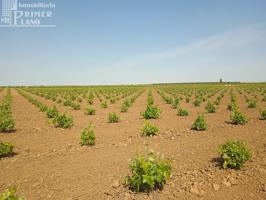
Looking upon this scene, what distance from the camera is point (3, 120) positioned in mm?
12016

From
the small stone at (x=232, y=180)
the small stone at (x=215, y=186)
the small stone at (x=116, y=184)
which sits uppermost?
the small stone at (x=232, y=180)

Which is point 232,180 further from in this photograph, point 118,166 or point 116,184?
point 118,166

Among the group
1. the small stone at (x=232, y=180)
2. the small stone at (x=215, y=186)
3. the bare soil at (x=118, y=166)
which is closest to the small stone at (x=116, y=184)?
the bare soil at (x=118, y=166)

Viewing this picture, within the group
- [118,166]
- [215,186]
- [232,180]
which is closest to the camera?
[215,186]

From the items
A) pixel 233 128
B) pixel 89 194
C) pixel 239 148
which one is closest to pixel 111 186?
pixel 89 194

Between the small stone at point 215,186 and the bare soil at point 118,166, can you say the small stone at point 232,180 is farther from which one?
the small stone at point 215,186

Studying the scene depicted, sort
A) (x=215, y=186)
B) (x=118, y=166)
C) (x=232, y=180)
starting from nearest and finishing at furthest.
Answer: (x=215, y=186)
(x=232, y=180)
(x=118, y=166)

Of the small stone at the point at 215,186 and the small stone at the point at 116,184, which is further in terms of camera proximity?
the small stone at the point at 116,184

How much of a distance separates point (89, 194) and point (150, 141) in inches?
181

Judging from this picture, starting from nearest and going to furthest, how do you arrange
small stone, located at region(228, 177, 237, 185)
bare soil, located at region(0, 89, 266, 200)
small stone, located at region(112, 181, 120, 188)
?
bare soil, located at region(0, 89, 266, 200) → small stone, located at region(228, 177, 237, 185) → small stone, located at region(112, 181, 120, 188)

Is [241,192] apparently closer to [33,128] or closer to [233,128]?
[233,128]

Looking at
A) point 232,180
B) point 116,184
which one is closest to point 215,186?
point 232,180

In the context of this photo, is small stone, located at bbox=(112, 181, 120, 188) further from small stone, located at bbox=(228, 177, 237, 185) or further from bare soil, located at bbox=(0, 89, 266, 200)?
small stone, located at bbox=(228, 177, 237, 185)

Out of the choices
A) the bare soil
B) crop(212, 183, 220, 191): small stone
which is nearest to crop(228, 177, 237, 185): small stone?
the bare soil
